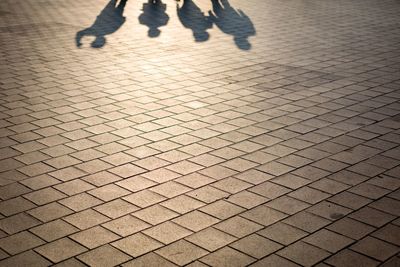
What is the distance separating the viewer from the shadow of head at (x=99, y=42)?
10.9 meters

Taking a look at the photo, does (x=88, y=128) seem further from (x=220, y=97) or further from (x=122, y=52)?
(x=122, y=52)

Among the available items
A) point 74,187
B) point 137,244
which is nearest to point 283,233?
point 137,244

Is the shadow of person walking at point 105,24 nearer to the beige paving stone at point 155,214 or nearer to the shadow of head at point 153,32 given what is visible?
the shadow of head at point 153,32

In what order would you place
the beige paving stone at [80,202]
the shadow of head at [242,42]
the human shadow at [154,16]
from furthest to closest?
the human shadow at [154,16], the shadow of head at [242,42], the beige paving stone at [80,202]

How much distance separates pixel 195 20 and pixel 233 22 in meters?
0.96

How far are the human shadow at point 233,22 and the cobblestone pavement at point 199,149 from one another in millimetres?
182

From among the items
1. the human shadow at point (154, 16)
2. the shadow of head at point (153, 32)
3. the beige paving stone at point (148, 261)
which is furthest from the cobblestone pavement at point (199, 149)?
the human shadow at point (154, 16)

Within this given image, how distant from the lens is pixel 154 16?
548 inches

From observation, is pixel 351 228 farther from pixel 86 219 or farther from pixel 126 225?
pixel 86 219

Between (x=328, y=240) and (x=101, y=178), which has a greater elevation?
(x=328, y=240)

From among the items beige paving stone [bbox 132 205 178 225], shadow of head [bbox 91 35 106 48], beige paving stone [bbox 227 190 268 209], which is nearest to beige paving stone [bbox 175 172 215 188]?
beige paving stone [bbox 227 190 268 209]

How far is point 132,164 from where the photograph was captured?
572 cm

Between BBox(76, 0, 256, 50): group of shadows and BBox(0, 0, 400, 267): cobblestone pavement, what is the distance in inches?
7.5

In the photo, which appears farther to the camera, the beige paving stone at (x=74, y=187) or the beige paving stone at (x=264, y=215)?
the beige paving stone at (x=74, y=187)
